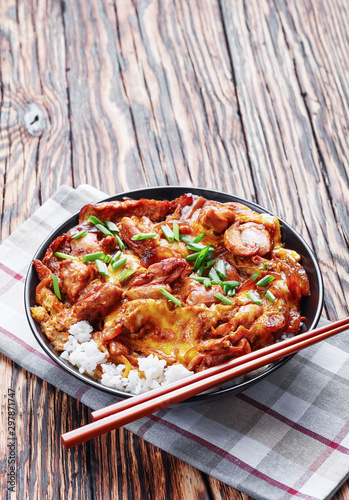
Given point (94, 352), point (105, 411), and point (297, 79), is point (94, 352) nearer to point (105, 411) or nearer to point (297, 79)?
point (105, 411)

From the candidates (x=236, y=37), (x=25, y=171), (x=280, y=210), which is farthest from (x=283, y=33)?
(x=25, y=171)

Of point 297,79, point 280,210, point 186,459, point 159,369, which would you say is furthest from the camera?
point 297,79

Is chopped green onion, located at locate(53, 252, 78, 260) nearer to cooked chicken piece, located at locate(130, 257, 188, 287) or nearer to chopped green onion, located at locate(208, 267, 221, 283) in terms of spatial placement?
cooked chicken piece, located at locate(130, 257, 188, 287)

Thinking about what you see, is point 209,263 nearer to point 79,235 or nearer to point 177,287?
point 177,287

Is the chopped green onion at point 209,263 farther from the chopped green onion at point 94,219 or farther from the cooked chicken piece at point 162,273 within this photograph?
the chopped green onion at point 94,219

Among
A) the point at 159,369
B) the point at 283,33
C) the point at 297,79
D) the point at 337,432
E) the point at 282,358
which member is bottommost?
the point at 337,432

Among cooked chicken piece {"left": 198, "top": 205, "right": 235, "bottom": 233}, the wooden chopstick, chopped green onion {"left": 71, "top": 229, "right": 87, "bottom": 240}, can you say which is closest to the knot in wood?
chopped green onion {"left": 71, "top": 229, "right": 87, "bottom": 240}

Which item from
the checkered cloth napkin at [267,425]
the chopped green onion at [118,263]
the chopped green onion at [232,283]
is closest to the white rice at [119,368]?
the checkered cloth napkin at [267,425]
